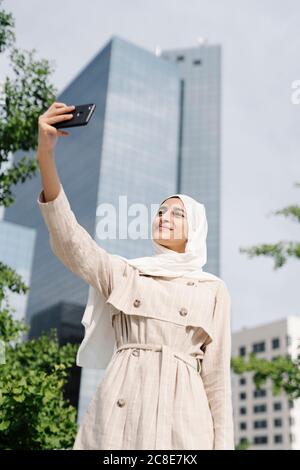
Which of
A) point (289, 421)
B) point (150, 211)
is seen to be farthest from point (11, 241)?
point (150, 211)

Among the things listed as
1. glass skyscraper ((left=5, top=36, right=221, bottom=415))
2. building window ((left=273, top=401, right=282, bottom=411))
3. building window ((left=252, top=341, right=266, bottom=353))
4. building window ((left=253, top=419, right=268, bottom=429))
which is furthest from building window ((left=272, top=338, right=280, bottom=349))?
glass skyscraper ((left=5, top=36, right=221, bottom=415))

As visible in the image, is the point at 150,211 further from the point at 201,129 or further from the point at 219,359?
the point at 201,129

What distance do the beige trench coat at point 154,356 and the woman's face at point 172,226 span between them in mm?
231

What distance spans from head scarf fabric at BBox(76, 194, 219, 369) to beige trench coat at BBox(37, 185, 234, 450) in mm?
53

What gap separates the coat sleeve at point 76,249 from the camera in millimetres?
2889

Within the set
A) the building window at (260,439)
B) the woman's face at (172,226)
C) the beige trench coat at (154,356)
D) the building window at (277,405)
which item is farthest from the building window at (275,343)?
the beige trench coat at (154,356)

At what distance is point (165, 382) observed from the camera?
2.84 m

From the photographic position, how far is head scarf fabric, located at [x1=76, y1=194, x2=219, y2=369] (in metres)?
3.19

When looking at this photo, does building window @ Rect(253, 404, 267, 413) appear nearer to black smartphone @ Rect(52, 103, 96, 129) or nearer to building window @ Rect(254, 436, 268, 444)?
building window @ Rect(254, 436, 268, 444)

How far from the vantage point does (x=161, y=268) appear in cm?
325

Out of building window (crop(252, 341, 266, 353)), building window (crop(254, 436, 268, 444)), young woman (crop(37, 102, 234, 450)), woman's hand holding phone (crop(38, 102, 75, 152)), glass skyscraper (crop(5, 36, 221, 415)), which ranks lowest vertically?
young woman (crop(37, 102, 234, 450))

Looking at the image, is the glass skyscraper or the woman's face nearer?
→ the woman's face

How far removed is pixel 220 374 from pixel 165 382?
0.35 meters

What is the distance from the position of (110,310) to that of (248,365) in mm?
7822
